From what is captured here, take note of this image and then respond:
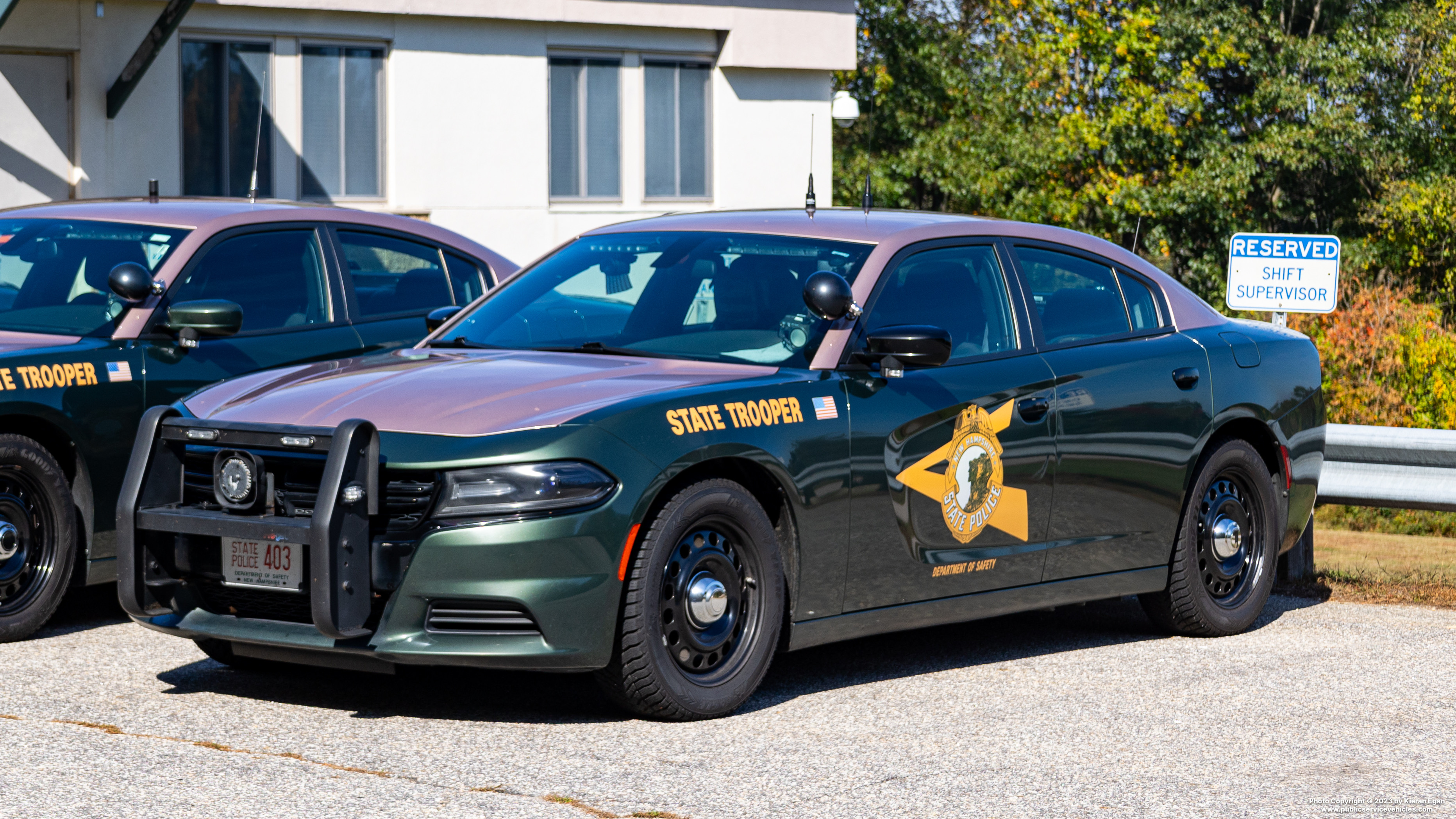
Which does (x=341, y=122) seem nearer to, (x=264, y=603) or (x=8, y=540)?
(x=8, y=540)

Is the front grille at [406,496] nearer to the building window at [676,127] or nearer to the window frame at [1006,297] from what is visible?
the window frame at [1006,297]

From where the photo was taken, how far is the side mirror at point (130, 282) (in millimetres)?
7391

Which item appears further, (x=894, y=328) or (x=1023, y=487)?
(x=1023, y=487)

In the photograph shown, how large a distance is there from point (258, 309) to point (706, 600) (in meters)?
3.15

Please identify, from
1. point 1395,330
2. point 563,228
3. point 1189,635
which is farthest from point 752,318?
point 1395,330

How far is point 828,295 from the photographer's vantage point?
6203 millimetres

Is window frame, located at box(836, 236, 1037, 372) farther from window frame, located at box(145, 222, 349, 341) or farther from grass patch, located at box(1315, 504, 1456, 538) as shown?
grass patch, located at box(1315, 504, 1456, 538)

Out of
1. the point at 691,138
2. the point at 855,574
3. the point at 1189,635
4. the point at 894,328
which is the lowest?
the point at 1189,635

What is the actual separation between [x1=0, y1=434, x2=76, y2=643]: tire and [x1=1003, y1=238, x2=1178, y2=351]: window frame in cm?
366

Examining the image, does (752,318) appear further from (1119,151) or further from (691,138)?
(1119,151)

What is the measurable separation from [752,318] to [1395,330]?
67.9ft

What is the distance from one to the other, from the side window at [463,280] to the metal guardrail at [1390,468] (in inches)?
157

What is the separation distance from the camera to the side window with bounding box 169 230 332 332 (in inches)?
309

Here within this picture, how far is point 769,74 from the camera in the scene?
21750 mm
